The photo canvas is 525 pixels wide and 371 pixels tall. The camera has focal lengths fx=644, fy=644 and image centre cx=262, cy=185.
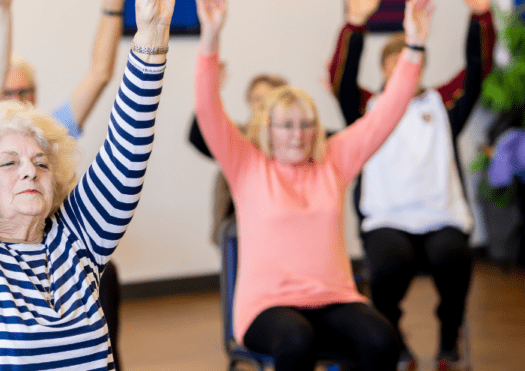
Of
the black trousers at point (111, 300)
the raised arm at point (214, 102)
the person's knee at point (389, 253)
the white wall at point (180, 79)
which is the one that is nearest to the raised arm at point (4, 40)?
the raised arm at point (214, 102)

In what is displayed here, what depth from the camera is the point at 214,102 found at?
192 centimetres

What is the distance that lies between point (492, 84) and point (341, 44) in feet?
8.36

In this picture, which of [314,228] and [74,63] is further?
[74,63]

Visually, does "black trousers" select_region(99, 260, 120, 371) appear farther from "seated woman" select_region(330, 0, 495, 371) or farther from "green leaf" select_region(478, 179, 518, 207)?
"green leaf" select_region(478, 179, 518, 207)

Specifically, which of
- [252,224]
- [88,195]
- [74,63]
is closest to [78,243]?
[88,195]

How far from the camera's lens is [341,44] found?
2.39 meters

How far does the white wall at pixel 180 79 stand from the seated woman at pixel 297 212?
2.17 m

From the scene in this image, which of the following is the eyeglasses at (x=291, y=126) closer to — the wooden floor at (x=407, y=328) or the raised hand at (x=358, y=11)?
the raised hand at (x=358, y=11)

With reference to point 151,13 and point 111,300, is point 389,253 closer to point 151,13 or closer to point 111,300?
point 111,300

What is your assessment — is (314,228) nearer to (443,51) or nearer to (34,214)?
(34,214)

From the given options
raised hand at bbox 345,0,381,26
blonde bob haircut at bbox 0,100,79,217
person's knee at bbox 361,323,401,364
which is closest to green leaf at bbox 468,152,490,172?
raised hand at bbox 345,0,381,26

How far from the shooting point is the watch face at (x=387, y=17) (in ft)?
15.4

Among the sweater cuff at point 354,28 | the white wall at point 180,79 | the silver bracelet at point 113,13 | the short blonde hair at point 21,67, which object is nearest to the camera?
the silver bracelet at point 113,13

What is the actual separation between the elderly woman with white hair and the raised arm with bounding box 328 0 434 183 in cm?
105
